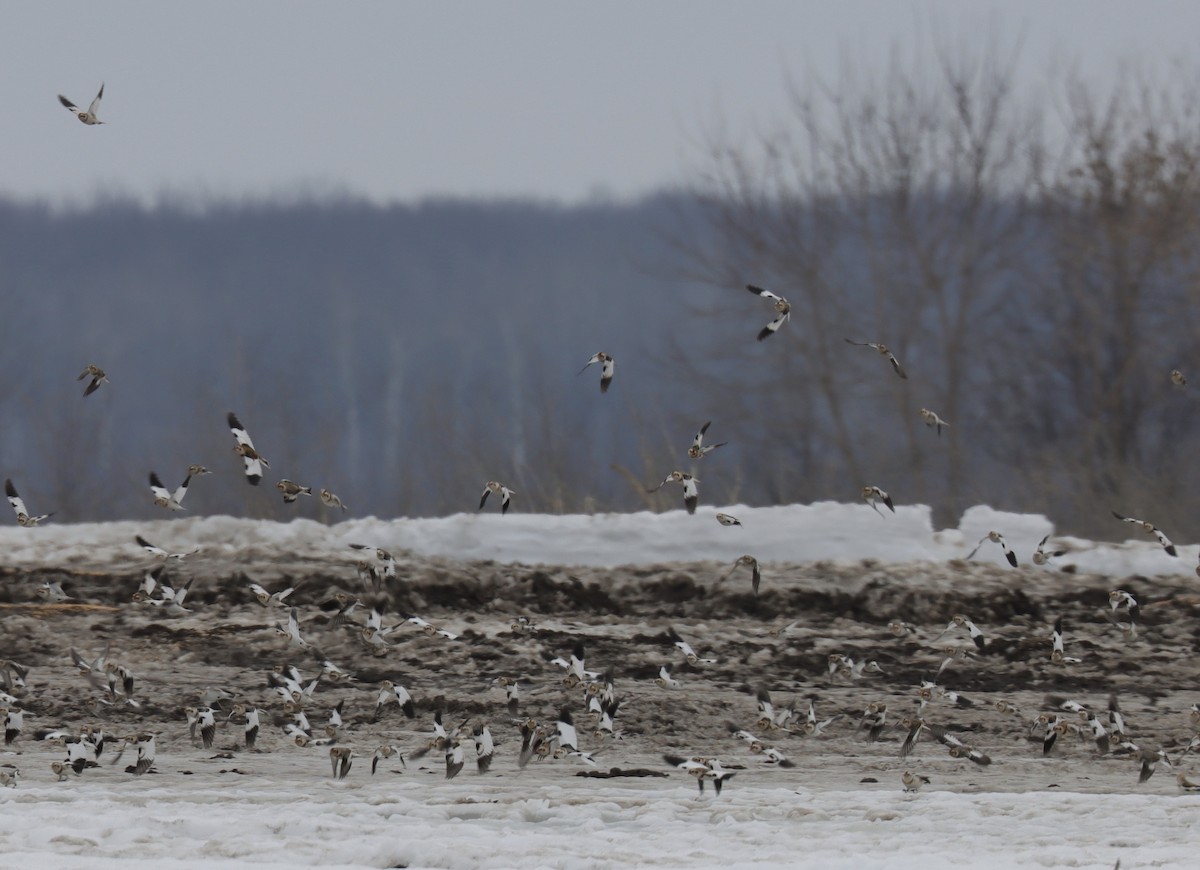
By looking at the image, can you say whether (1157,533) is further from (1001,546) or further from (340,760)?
(340,760)

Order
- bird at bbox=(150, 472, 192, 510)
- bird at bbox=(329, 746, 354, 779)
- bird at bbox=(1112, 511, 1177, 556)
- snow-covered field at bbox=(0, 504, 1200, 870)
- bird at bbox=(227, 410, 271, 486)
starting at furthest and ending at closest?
bird at bbox=(1112, 511, 1177, 556)
bird at bbox=(150, 472, 192, 510)
bird at bbox=(227, 410, 271, 486)
bird at bbox=(329, 746, 354, 779)
snow-covered field at bbox=(0, 504, 1200, 870)

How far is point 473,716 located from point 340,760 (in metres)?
1.58

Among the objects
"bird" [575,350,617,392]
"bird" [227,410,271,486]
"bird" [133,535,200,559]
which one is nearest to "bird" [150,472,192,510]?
"bird" [133,535,200,559]

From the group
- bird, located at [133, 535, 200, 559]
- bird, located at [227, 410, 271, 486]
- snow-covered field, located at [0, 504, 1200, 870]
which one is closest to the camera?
snow-covered field, located at [0, 504, 1200, 870]

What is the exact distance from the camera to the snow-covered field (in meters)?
5.44

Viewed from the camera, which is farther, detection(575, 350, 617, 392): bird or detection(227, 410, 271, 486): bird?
detection(575, 350, 617, 392): bird

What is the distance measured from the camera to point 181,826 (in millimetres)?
5562

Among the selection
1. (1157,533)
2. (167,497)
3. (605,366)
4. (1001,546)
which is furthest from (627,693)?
(1001,546)

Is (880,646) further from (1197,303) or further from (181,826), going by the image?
(1197,303)

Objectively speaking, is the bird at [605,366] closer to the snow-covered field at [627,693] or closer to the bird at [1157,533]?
the snow-covered field at [627,693]

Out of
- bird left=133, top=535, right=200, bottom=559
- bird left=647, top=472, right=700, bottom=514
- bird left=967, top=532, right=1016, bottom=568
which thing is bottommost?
bird left=133, top=535, right=200, bottom=559

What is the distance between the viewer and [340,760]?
6.82m

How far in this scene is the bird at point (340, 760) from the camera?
267 inches

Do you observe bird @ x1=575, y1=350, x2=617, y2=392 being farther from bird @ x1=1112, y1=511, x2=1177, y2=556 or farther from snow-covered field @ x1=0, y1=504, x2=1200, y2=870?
bird @ x1=1112, y1=511, x2=1177, y2=556
